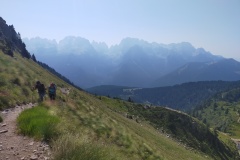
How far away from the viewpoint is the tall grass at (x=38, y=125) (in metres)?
14.9

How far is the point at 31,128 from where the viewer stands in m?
15.7

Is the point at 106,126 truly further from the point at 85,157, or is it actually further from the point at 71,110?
the point at 85,157

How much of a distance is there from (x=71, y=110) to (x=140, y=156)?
305 inches

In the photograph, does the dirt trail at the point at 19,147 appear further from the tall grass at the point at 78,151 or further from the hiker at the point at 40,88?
the hiker at the point at 40,88

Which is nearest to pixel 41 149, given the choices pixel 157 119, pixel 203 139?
pixel 157 119

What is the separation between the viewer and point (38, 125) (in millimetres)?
15367

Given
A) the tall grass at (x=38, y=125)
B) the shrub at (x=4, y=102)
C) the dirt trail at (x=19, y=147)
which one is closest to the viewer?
the dirt trail at (x=19, y=147)

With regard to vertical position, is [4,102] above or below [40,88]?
below

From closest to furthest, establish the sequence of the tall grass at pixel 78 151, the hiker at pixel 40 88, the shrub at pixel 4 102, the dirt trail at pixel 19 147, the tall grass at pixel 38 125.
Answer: the tall grass at pixel 78 151
the dirt trail at pixel 19 147
the tall grass at pixel 38 125
the shrub at pixel 4 102
the hiker at pixel 40 88

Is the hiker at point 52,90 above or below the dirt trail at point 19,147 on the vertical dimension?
above

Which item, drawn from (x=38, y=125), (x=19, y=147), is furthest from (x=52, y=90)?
(x=19, y=147)

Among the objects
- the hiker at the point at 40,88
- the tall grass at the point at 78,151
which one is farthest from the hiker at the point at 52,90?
the tall grass at the point at 78,151

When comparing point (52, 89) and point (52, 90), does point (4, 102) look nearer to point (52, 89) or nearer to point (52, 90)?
point (52, 89)

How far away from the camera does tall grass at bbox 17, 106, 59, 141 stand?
14.9 m
